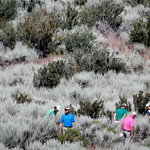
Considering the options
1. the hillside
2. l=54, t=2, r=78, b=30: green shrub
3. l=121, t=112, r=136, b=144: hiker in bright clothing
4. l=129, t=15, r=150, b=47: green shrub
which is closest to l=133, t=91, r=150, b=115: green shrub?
the hillside

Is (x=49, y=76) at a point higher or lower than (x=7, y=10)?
lower

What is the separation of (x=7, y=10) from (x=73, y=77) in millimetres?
9400

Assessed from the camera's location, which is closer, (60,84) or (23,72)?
(60,84)

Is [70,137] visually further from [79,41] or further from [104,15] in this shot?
[104,15]

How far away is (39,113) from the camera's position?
746 centimetres

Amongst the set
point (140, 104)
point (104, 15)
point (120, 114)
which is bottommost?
point (140, 104)

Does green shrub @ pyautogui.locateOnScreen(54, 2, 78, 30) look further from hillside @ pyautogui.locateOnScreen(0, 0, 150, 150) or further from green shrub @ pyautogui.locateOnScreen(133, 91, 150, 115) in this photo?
green shrub @ pyautogui.locateOnScreen(133, 91, 150, 115)

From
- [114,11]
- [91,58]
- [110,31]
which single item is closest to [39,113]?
[91,58]

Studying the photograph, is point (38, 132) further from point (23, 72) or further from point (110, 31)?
point (110, 31)

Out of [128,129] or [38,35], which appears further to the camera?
[38,35]

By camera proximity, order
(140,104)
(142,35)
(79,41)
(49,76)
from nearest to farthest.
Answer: (140,104) → (49,76) → (79,41) → (142,35)

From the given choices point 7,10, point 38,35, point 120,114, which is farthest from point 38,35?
point 120,114

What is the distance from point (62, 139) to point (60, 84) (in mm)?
5198

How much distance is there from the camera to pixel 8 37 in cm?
1470
